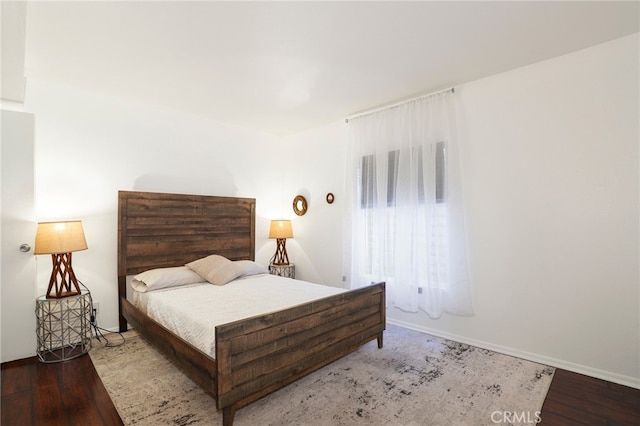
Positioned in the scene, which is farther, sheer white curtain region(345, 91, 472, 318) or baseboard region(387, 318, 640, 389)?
sheer white curtain region(345, 91, 472, 318)

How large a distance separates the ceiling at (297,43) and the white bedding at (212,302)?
2.09 metres

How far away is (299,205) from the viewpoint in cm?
479

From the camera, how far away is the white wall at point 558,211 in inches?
93.4

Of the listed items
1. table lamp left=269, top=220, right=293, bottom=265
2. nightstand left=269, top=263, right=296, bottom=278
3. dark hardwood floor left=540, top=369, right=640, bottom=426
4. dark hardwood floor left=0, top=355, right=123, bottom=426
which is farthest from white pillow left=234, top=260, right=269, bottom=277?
dark hardwood floor left=540, top=369, right=640, bottom=426

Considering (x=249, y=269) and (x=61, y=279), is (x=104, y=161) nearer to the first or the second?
(x=61, y=279)

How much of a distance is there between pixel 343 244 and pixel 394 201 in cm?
101

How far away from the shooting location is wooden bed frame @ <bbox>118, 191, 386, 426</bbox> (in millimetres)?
1856

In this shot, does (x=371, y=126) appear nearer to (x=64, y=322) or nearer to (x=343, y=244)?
(x=343, y=244)

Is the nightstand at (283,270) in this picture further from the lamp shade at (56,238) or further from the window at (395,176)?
the lamp shade at (56,238)

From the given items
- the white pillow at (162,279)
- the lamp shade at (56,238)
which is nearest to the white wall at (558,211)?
the white pillow at (162,279)

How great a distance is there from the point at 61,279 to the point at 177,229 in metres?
1.18

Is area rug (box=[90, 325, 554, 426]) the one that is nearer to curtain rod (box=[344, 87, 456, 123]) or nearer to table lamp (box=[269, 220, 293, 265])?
table lamp (box=[269, 220, 293, 265])

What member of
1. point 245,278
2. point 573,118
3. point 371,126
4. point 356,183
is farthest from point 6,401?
point 573,118

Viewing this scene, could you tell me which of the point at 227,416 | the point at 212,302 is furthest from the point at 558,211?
the point at 212,302
